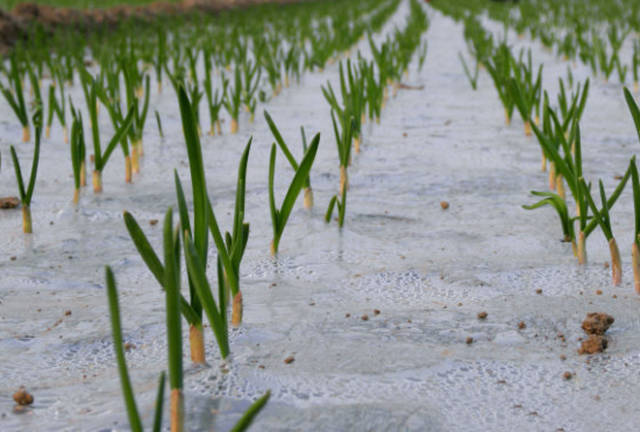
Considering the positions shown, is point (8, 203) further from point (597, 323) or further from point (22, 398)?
point (597, 323)

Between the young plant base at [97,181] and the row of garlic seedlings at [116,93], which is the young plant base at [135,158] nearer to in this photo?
the row of garlic seedlings at [116,93]

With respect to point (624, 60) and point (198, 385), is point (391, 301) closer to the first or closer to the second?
point (198, 385)

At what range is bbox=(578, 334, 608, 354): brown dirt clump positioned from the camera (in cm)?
119

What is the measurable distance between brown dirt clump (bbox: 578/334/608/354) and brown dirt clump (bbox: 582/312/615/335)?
39 millimetres

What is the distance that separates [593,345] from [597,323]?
0.23 feet

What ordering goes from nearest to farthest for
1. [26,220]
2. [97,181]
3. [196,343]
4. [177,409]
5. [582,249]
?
[177,409] → [196,343] → [582,249] → [26,220] → [97,181]

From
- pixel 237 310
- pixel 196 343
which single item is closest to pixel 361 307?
pixel 237 310

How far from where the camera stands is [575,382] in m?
1.10

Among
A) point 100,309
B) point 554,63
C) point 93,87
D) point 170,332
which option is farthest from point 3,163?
point 554,63

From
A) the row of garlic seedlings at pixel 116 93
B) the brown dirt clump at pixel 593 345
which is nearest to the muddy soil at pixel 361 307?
the brown dirt clump at pixel 593 345

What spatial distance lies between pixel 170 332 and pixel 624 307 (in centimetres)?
92

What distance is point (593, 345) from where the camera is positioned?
3.92ft

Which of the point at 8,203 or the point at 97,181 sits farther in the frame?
the point at 97,181

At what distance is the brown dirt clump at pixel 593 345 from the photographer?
46.9 inches
